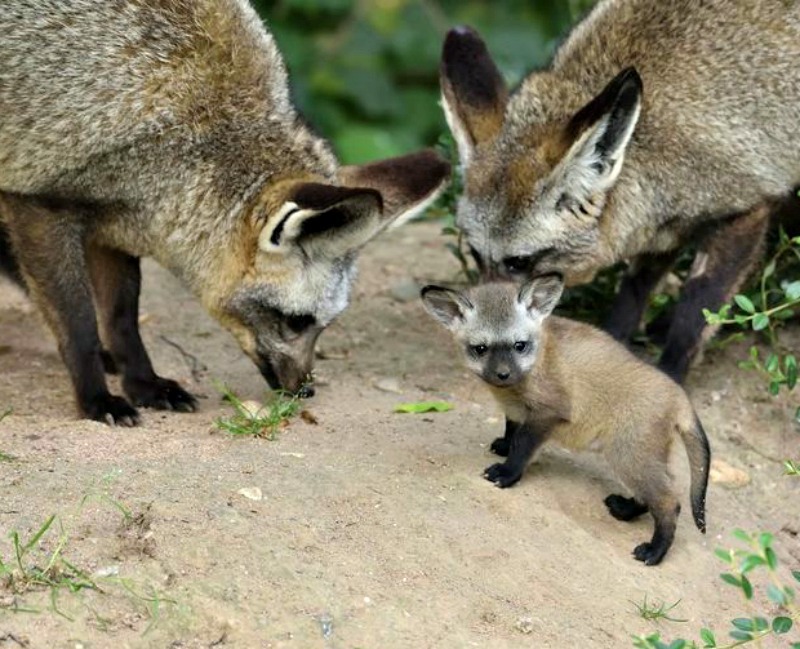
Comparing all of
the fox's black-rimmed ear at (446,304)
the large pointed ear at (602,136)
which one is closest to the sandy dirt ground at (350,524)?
the fox's black-rimmed ear at (446,304)

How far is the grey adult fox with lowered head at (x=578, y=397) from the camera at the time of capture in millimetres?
6578

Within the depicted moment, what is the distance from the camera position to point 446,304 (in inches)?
277

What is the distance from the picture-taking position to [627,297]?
867 cm

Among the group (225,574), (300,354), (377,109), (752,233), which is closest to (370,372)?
(300,354)

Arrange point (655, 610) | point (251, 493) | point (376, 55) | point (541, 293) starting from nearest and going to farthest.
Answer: point (655, 610) < point (251, 493) < point (541, 293) < point (376, 55)

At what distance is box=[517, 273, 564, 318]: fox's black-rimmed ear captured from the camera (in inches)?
270

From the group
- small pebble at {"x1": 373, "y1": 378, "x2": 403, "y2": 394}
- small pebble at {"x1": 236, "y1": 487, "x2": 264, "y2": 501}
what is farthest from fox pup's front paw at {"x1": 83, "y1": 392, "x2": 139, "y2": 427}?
small pebble at {"x1": 373, "y1": 378, "x2": 403, "y2": 394}

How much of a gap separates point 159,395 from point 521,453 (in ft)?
7.45

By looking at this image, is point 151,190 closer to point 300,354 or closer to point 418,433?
point 300,354

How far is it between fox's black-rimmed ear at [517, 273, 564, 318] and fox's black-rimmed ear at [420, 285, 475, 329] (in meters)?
0.27

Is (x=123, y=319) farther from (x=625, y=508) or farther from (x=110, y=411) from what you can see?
(x=625, y=508)

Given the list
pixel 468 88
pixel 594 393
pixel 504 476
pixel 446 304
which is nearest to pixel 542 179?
pixel 468 88

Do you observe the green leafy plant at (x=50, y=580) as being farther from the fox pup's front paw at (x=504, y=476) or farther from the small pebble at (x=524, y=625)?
the fox pup's front paw at (x=504, y=476)

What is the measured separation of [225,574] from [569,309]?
426 cm
